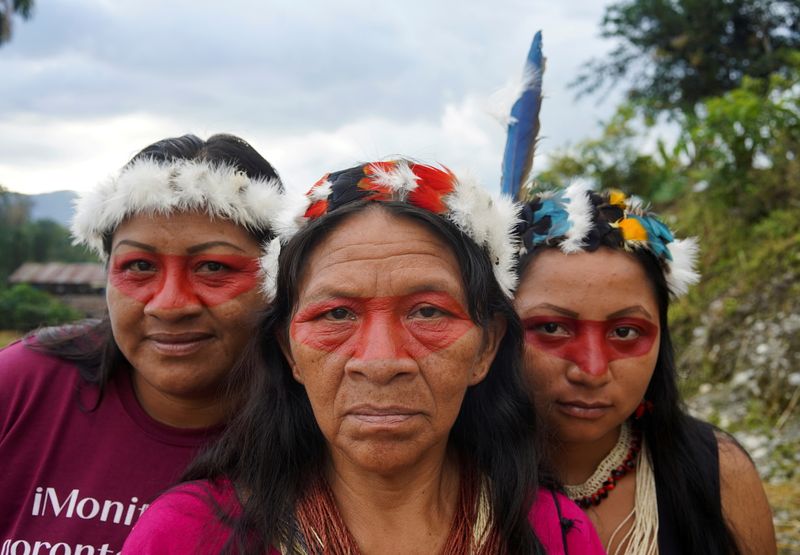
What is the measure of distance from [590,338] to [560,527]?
0.65 meters

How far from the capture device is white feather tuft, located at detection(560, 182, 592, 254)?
2.43m

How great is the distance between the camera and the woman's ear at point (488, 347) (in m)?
1.93

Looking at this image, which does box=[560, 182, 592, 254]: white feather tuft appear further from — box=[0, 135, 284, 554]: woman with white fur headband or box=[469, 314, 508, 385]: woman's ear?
box=[0, 135, 284, 554]: woman with white fur headband

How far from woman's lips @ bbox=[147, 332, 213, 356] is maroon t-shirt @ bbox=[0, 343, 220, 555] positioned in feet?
0.96

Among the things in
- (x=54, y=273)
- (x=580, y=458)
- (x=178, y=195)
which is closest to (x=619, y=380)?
(x=580, y=458)

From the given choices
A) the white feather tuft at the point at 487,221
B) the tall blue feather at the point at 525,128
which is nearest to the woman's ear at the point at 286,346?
the white feather tuft at the point at 487,221

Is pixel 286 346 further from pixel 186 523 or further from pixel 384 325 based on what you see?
pixel 186 523

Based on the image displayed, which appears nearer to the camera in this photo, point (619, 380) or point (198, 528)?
point (198, 528)

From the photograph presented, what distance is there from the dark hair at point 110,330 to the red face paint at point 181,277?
17 cm

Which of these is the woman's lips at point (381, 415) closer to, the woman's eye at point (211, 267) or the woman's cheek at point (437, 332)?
the woman's cheek at point (437, 332)

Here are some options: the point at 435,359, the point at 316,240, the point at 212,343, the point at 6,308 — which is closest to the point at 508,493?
the point at 435,359

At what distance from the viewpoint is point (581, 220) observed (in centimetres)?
247

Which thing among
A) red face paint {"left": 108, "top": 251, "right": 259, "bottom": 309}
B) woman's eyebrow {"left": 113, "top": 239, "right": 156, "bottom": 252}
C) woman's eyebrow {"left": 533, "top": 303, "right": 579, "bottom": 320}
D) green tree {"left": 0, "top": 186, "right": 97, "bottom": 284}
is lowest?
woman's eyebrow {"left": 533, "top": 303, "right": 579, "bottom": 320}

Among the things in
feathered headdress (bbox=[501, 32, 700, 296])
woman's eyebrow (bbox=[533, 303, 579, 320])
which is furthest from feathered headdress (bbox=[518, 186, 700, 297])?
woman's eyebrow (bbox=[533, 303, 579, 320])
